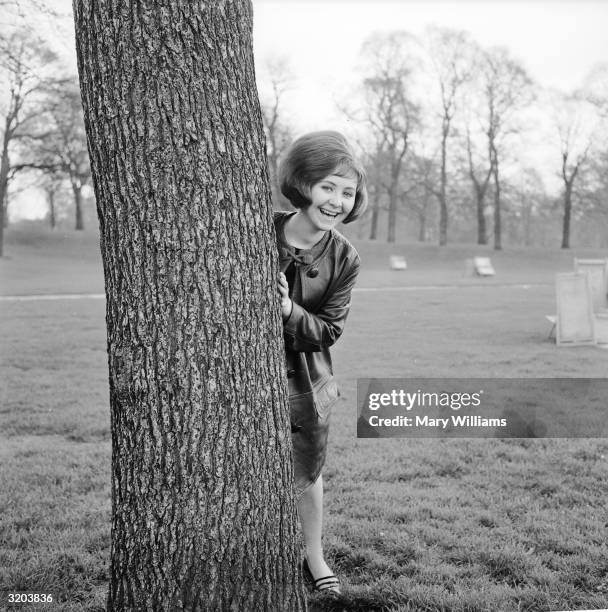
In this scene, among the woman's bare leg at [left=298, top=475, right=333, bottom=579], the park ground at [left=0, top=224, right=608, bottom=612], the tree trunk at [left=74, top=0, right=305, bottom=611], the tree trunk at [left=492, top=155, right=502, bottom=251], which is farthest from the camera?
the tree trunk at [left=492, top=155, right=502, bottom=251]

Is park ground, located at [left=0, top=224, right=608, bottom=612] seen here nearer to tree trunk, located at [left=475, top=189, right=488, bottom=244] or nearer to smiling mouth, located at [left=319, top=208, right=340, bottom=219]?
tree trunk, located at [left=475, top=189, right=488, bottom=244]

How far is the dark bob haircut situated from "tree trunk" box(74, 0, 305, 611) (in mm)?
386

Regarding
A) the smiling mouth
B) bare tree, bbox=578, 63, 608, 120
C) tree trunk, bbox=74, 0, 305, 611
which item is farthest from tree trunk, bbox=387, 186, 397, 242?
tree trunk, bbox=74, 0, 305, 611

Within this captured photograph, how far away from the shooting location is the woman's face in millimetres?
2072

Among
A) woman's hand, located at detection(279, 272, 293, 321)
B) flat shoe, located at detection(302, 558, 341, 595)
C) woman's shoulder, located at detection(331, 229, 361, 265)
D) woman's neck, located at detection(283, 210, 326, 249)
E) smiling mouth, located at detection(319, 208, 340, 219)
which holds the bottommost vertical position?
flat shoe, located at detection(302, 558, 341, 595)

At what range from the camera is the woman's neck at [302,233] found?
2.15m

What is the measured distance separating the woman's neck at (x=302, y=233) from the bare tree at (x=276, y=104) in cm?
158

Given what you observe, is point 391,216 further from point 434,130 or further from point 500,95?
point 500,95

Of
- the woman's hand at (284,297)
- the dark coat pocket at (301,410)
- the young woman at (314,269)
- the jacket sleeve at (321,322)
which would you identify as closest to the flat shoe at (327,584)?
the young woman at (314,269)

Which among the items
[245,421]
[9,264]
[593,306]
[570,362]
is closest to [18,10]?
[9,264]

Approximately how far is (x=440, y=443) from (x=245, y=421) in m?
2.15

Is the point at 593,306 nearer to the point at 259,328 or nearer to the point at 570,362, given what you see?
the point at 570,362

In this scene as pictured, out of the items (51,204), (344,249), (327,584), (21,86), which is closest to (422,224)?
(51,204)

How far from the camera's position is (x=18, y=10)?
12.2 ft
